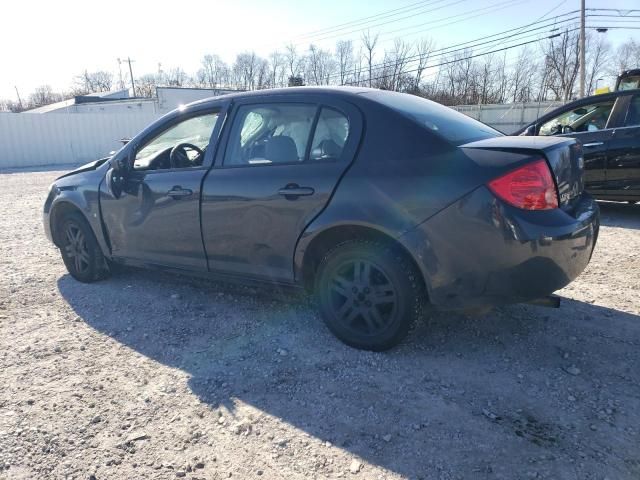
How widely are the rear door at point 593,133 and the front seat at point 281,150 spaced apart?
16.4 feet

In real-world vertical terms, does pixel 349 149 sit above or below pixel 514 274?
above

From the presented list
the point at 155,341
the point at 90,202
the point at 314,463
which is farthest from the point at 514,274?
the point at 90,202

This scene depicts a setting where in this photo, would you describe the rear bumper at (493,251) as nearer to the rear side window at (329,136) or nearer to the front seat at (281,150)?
the rear side window at (329,136)

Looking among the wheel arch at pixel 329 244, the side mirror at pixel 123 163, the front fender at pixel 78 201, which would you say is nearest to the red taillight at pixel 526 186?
the wheel arch at pixel 329 244

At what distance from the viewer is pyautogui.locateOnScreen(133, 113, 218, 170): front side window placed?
3.98 m

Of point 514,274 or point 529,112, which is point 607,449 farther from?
point 529,112

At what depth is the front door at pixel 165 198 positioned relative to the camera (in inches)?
149

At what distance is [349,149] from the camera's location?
3051 millimetres

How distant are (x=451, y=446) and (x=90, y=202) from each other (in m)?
3.78

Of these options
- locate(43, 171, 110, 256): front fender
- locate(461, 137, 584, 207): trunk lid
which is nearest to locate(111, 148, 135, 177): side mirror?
locate(43, 171, 110, 256): front fender

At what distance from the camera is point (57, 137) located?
22609 mm

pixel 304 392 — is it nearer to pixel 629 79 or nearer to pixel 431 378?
pixel 431 378

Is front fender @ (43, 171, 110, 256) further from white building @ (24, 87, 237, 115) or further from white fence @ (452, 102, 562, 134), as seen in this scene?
white fence @ (452, 102, 562, 134)

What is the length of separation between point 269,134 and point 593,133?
528 centimetres
